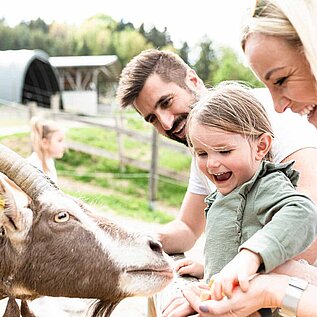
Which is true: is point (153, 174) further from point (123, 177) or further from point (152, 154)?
point (123, 177)

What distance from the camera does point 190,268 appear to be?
2324 mm

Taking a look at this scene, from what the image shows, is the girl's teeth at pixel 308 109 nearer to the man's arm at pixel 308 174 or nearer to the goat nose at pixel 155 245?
the man's arm at pixel 308 174

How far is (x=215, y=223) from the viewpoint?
6.07ft

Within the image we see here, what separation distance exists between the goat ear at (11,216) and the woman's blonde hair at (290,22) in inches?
34.5

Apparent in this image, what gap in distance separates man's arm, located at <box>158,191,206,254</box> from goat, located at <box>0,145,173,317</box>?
73 centimetres

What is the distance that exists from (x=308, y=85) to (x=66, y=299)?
44.0 inches

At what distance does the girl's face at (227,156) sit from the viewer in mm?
1815

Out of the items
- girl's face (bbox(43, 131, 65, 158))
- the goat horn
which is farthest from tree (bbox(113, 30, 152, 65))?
the goat horn

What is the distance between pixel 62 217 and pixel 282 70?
32.4 inches

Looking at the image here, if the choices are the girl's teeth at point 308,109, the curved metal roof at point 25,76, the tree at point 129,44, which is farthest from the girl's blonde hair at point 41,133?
the tree at point 129,44

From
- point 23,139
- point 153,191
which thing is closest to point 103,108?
point 23,139

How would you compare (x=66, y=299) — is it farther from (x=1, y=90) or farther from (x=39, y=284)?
(x=1, y=90)

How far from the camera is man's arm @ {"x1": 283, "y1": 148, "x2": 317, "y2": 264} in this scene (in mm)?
1989

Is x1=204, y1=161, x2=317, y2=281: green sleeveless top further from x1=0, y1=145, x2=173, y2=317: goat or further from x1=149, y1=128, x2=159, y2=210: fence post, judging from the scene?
x1=149, y1=128, x2=159, y2=210: fence post
